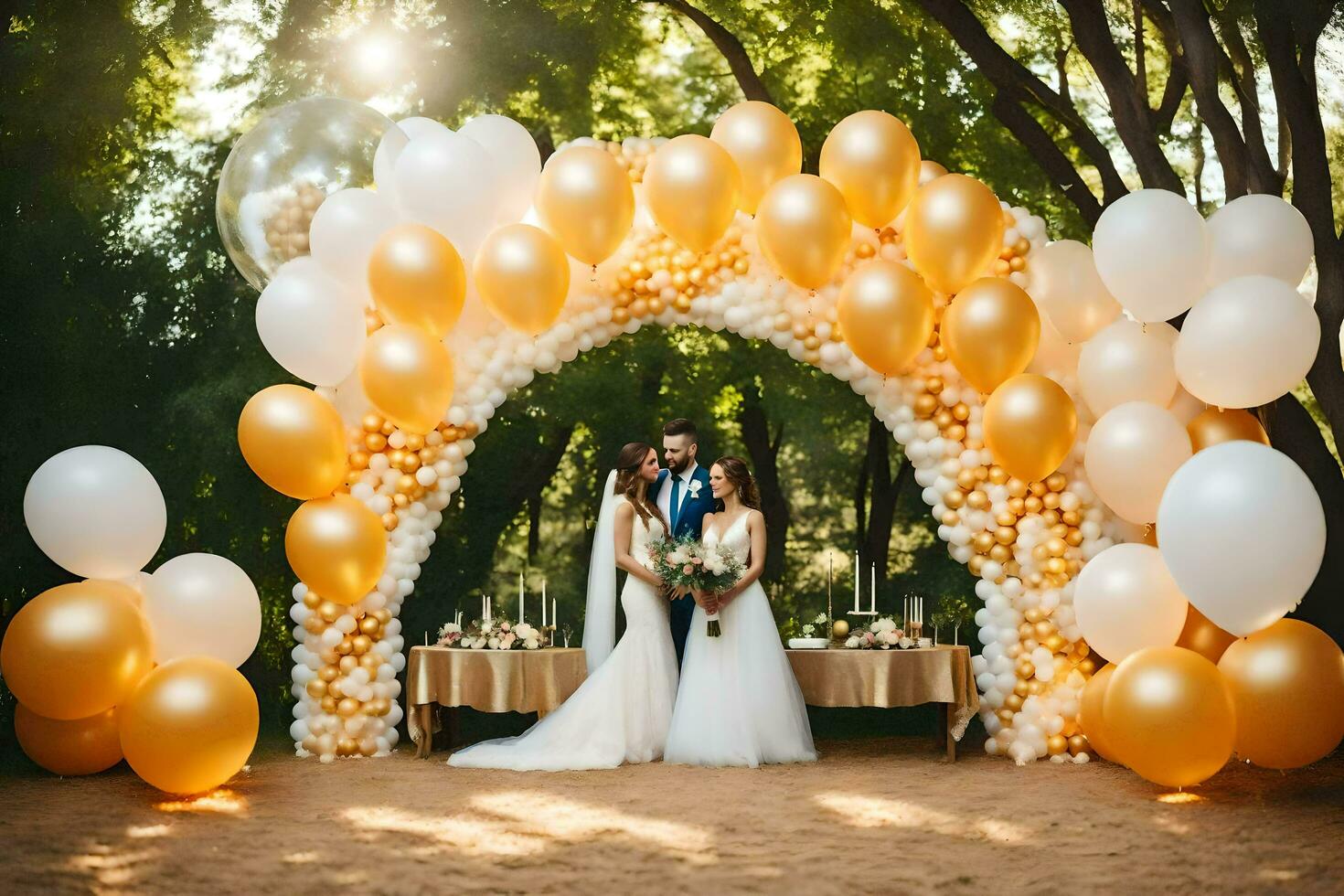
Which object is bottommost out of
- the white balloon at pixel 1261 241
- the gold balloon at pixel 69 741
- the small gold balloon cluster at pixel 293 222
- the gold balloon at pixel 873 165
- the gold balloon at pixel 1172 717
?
the gold balloon at pixel 69 741

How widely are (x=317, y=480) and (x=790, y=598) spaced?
811 centimetres

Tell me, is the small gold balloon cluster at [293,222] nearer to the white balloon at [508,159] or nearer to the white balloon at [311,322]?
the white balloon at [311,322]

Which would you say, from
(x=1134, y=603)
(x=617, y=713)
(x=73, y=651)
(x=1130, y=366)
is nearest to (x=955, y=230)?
(x=1130, y=366)

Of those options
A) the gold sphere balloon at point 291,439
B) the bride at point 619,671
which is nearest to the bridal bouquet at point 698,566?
the bride at point 619,671

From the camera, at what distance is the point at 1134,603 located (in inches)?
253

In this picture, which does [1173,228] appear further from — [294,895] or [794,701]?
[294,895]

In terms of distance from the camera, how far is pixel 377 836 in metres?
5.34

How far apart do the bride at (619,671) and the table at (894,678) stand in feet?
2.44

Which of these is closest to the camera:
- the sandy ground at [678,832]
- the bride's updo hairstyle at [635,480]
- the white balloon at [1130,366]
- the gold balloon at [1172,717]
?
the sandy ground at [678,832]

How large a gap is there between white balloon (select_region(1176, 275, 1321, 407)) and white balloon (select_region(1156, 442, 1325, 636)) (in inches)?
35.0

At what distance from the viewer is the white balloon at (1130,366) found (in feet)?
23.2

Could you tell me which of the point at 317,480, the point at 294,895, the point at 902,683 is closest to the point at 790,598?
the point at 902,683

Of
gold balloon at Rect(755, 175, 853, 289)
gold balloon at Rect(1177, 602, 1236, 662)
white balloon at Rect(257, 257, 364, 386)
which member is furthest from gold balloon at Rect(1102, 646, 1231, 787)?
white balloon at Rect(257, 257, 364, 386)

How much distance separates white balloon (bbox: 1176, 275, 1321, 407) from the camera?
252 inches
